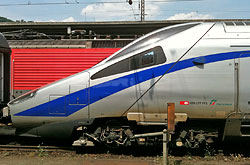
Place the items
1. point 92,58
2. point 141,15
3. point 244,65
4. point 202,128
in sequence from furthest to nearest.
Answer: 1. point 141,15
2. point 92,58
3. point 202,128
4. point 244,65

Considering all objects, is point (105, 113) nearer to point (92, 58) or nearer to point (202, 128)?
point (202, 128)

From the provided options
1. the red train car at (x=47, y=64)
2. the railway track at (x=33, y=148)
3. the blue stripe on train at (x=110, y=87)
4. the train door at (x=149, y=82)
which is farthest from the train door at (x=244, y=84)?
the red train car at (x=47, y=64)

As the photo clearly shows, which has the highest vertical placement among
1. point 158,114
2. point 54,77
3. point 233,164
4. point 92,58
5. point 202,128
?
point 92,58

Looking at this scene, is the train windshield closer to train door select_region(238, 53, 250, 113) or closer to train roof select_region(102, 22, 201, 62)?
train roof select_region(102, 22, 201, 62)

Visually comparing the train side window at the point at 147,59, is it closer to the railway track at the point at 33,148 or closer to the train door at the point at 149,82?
the train door at the point at 149,82

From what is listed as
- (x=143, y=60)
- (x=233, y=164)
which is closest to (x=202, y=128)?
(x=233, y=164)

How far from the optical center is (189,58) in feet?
17.8

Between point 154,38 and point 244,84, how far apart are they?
7.30 ft

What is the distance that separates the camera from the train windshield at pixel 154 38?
18.9 feet

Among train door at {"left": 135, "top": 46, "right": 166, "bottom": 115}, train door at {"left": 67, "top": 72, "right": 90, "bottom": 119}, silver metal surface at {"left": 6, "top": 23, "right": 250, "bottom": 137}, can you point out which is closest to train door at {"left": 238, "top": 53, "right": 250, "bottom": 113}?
silver metal surface at {"left": 6, "top": 23, "right": 250, "bottom": 137}

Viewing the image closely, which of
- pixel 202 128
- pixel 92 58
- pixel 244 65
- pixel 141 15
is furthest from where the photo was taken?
pixel 141 15

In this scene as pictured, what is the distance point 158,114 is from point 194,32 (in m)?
2.03

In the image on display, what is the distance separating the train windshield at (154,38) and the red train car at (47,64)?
3955 mm

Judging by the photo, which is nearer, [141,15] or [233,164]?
[233,164]
